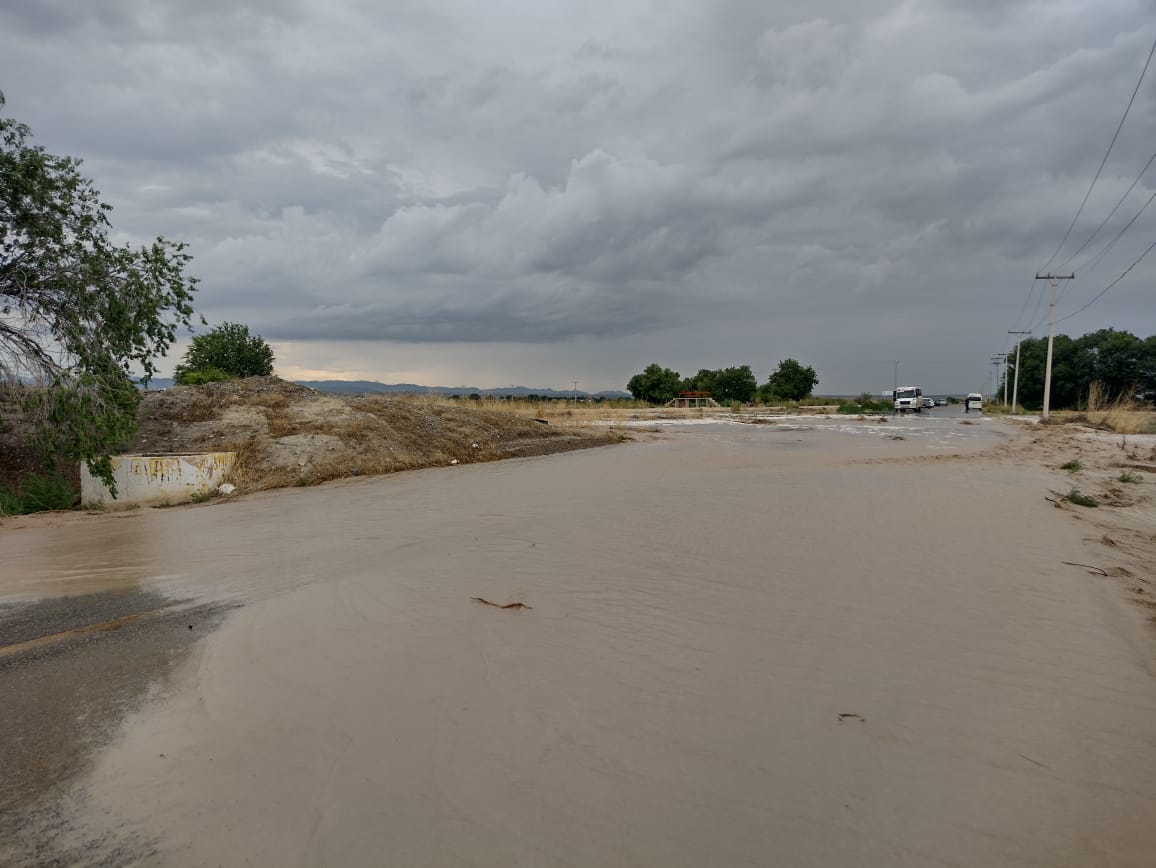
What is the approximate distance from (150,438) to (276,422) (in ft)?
8.26

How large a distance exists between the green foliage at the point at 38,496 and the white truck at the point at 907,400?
55.0m

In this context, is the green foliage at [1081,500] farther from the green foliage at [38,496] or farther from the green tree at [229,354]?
the green tree at [229,354]

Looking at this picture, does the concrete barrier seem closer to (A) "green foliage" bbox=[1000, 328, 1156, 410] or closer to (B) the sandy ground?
(B) the sandy ground

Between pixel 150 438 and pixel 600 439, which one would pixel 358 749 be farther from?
pixel 600 439

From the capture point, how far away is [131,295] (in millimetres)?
10297

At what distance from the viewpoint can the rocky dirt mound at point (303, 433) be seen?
13102mm

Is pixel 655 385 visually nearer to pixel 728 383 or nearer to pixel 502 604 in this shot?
pixel 728 383

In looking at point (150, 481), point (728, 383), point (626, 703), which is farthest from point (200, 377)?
point (728, 383)

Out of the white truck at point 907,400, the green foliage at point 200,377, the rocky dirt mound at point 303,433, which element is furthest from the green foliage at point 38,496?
the white truck at point 907,400

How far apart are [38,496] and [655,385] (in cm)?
7601

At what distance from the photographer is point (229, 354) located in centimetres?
3064

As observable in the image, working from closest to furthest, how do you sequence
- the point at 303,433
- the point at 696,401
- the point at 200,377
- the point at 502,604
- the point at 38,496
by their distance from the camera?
the point at 502,604
the point at 38,496
the point at 303,433
the point at 200,377
the point at 696,401

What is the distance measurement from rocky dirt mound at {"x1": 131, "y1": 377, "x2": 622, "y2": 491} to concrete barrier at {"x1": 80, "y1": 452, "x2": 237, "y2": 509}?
0.68m

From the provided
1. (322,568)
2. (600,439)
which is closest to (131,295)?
(322,568)
